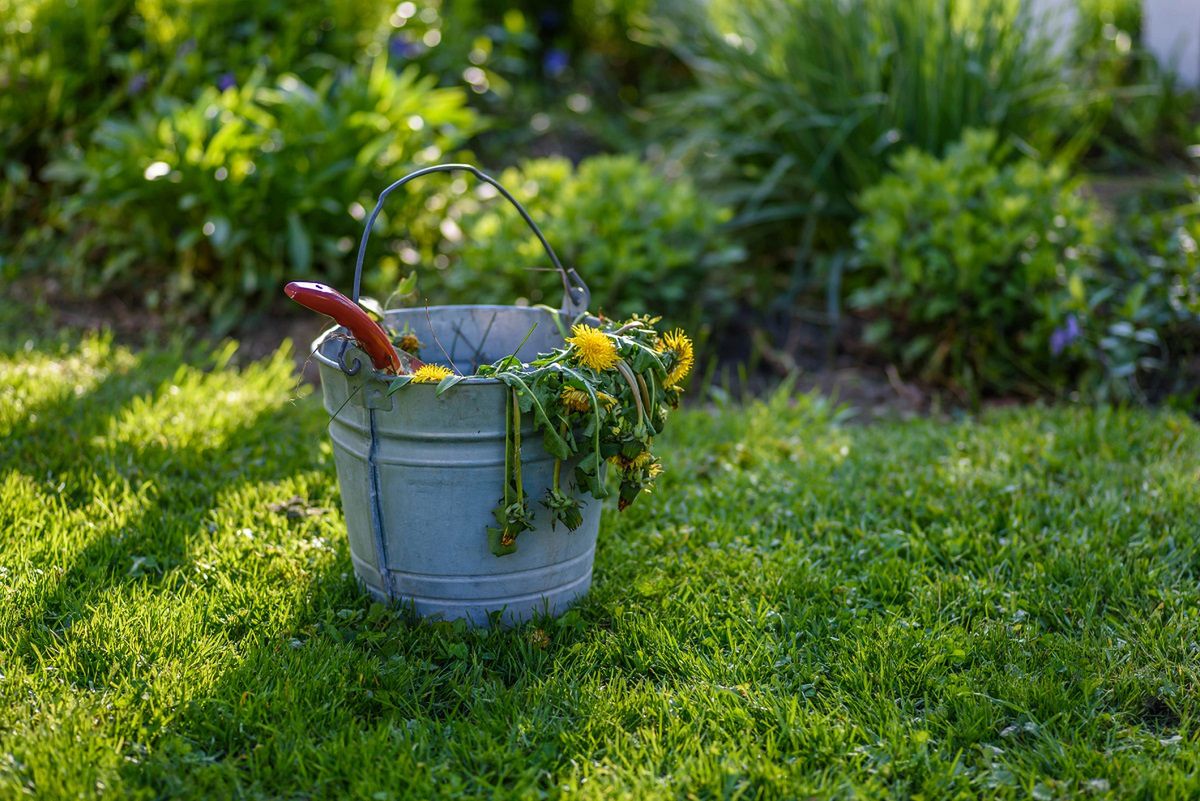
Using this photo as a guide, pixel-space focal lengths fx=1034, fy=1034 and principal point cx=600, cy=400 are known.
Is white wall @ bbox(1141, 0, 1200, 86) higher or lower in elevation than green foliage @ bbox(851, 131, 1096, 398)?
higher

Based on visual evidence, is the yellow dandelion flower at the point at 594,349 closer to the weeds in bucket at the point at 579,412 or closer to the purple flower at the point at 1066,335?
the weeds in bucket at the point at 579,412

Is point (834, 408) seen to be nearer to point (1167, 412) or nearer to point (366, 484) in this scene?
point (1167, 412)

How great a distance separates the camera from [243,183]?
3869 millimetres

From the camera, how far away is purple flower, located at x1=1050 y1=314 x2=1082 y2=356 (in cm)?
334

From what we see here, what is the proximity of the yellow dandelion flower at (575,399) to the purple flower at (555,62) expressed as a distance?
14.8ft

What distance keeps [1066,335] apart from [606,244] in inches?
61.3

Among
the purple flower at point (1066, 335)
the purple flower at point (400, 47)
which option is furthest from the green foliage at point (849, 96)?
A: the purple flower at point (400, 47)

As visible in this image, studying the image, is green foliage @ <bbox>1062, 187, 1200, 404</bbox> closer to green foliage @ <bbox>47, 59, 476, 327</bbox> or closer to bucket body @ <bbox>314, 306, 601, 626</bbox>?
bucket body @ <bbox>314, 306, 601, 626</bbox>

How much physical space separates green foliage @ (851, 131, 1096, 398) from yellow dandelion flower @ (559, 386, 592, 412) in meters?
2.12

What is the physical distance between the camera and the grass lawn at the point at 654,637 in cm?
167

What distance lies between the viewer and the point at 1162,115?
17.3 feet

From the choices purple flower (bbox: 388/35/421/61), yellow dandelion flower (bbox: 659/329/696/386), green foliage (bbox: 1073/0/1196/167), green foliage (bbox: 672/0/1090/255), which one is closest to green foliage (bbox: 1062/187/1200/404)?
green foliage (bbox: 672/0/1090/255)

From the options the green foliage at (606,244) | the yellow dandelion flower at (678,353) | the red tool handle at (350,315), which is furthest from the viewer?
the green foliage at (606,244)

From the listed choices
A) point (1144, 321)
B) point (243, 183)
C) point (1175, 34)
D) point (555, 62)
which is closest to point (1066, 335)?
point (1144, 321)
